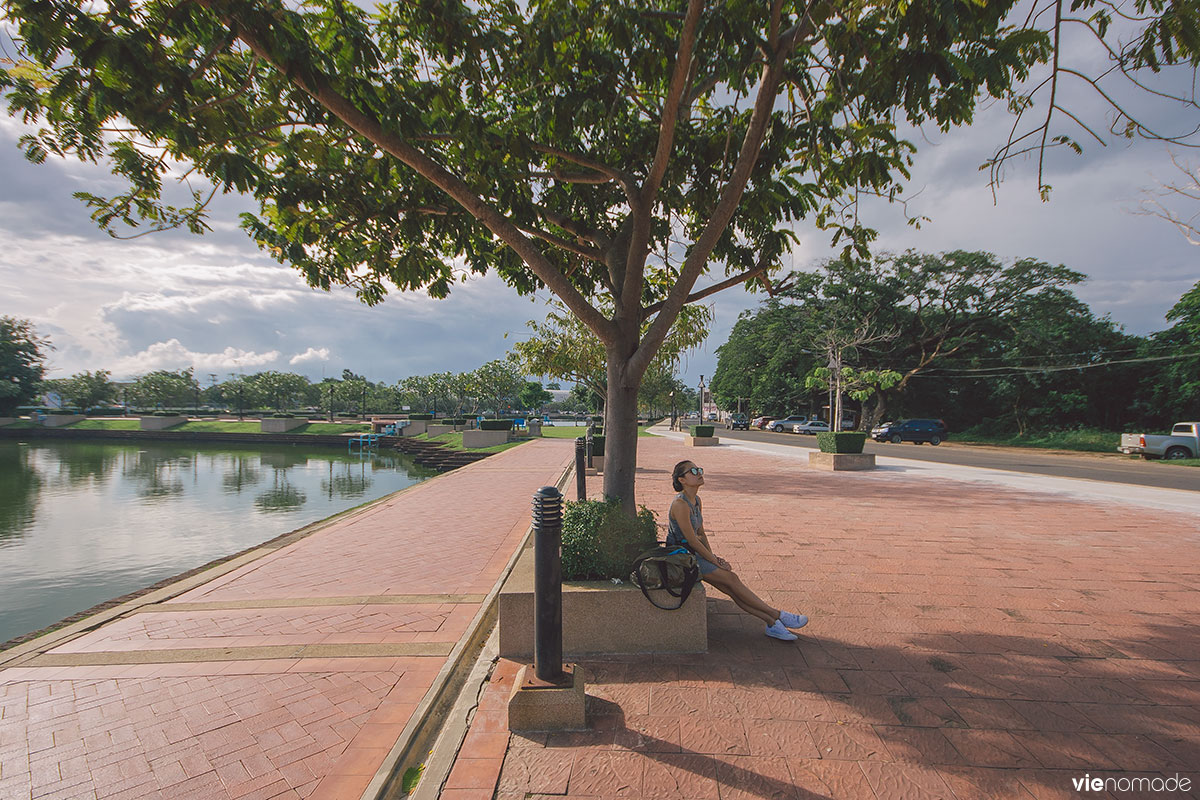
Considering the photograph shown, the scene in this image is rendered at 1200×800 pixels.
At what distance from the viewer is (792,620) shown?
12.5ft

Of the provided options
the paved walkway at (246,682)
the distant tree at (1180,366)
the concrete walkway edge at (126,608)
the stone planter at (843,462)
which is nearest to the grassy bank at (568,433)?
the stone planter at (843,462)

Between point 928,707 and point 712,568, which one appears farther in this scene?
point 712,568

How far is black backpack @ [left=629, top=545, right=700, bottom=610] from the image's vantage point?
139 inches

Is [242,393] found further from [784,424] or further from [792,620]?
[792,620]

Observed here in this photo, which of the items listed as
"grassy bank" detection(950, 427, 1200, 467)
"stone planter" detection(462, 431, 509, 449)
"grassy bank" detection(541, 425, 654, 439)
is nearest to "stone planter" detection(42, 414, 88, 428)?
"grassy bank" detection(541, 425, 654, 439)

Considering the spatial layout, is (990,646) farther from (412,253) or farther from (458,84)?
(458,84)

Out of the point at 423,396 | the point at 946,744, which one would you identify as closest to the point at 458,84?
the point at 946,744

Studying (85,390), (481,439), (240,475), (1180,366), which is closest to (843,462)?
(481,439)

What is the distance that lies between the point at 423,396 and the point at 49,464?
66152mm

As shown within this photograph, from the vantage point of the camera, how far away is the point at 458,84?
200 inches

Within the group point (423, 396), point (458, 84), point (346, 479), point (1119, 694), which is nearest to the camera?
point (1119, 694)

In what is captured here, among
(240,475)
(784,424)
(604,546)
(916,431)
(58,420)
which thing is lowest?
(240,475)

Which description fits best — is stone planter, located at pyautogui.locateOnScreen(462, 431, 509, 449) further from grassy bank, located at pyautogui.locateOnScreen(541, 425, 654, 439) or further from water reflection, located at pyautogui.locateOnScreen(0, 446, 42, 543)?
water reflection, located at pyautogui.locateOnScreen(0, 446, 42, 543)

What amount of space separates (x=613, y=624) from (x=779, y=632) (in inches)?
47.5
